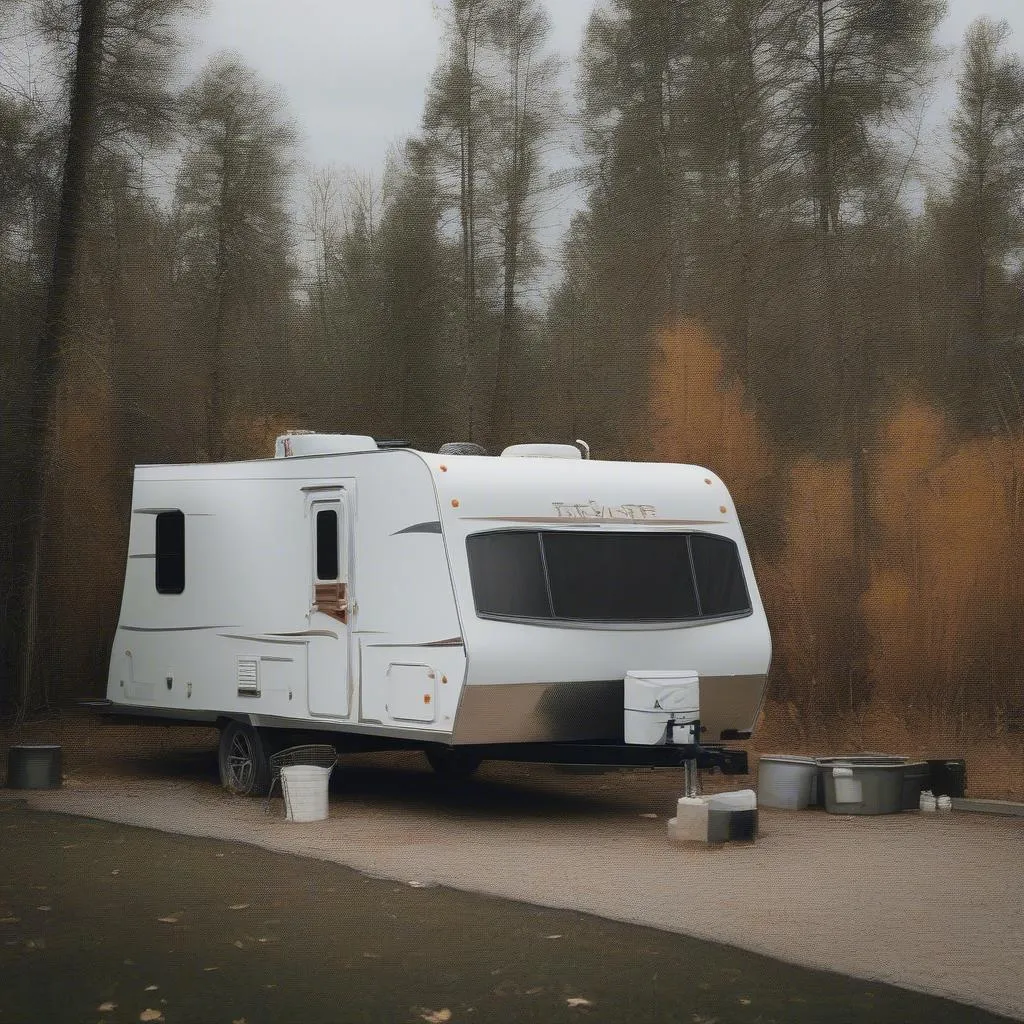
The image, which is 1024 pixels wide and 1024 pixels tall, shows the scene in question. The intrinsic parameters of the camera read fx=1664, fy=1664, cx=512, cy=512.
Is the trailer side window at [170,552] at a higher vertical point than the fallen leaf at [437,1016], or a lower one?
higher

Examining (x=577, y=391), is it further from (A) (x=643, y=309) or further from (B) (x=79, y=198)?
(B) (x=79, y=198)

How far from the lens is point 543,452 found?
1383 centimetres

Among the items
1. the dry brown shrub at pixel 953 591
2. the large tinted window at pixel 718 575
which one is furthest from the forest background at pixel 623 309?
the large tinted window at pixel 718 575

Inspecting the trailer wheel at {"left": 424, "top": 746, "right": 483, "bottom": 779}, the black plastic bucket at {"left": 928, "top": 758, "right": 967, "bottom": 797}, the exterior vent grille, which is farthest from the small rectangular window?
the black plastic bucket at {"left": 928, "top": 758, "right": 967, "bottom": 797}

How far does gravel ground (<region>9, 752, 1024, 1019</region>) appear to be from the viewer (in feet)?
26.9

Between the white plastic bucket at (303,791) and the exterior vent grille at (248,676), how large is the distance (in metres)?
1.24

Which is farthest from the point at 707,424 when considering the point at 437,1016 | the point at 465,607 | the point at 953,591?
the point at 437,1016

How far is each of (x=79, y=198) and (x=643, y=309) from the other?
8.82 metres

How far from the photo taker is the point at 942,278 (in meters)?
27.3

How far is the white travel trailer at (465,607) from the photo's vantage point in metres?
12.0

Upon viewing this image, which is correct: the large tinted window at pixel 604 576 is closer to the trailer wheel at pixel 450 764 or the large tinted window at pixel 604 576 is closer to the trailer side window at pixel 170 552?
the trailer wheel at pixel 450 764

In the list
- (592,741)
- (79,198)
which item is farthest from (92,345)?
(592,741)

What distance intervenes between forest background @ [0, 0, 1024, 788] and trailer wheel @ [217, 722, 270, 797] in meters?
6.32

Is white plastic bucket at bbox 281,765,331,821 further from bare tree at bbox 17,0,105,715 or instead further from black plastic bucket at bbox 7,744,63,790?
bare tree at bbox 17,0,105,715
